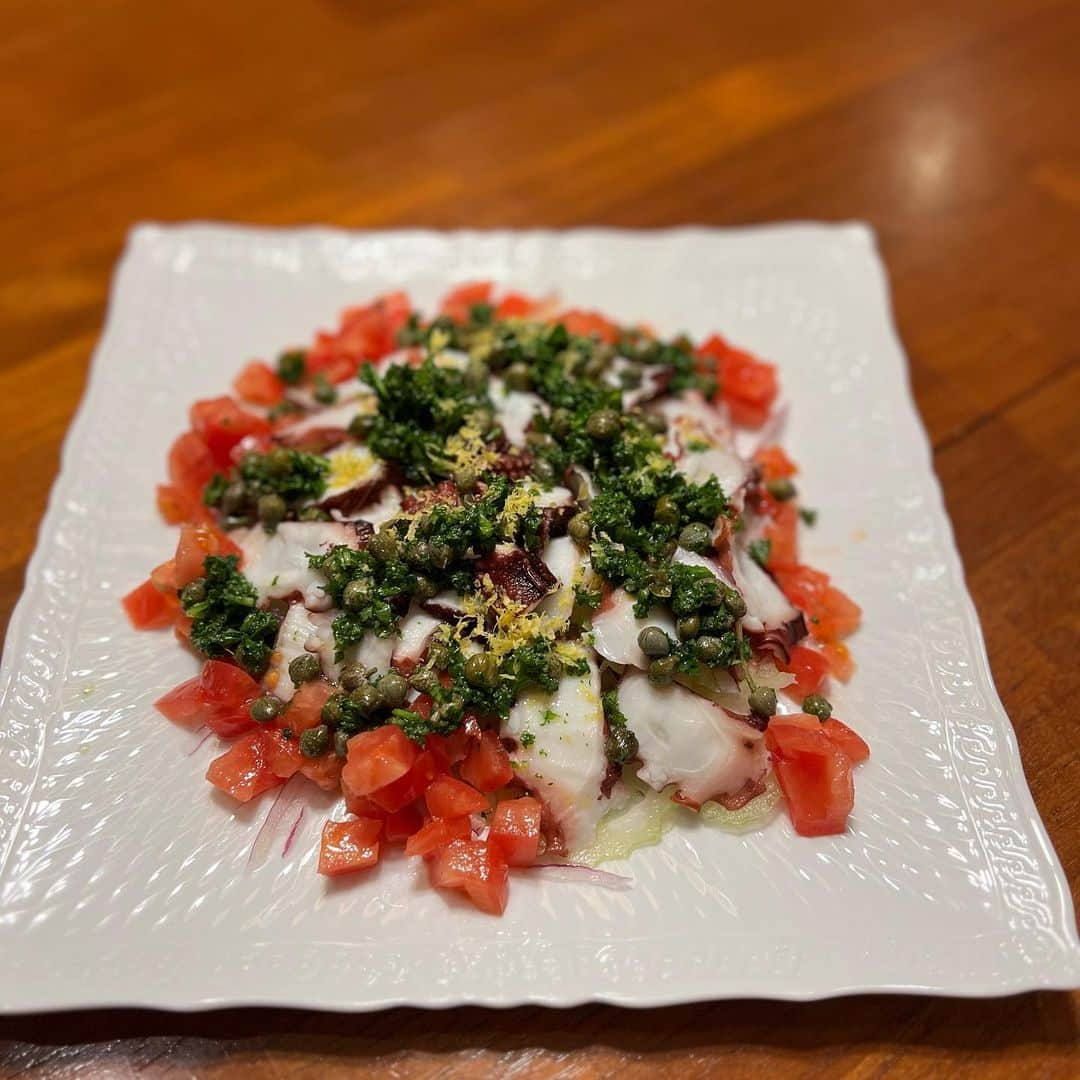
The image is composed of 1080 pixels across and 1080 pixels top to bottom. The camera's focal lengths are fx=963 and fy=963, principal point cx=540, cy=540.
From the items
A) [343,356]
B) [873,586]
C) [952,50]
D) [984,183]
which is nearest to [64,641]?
[343,356]

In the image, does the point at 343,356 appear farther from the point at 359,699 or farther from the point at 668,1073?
the point at 668,1073

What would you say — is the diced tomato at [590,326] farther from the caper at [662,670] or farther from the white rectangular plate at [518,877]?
the caper at [662,670]

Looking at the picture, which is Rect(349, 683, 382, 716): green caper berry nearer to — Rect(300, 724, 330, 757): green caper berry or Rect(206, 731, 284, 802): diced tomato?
Rect(300, 724, 330, 757): green caper berry

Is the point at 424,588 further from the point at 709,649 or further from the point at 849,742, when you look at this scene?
the point at 849,742

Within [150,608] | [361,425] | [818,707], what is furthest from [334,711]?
[818,707]

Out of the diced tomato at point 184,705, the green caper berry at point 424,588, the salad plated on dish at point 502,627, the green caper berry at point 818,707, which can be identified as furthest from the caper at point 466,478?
the green caper berry at point 818,707

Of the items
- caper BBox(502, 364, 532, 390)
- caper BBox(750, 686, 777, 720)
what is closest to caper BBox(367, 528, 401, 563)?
caper BBox(502, 364, 532, 390)

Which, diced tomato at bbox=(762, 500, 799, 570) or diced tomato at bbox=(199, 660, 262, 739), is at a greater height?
diced tomato at bbox=(199, 660, 262, 739)
